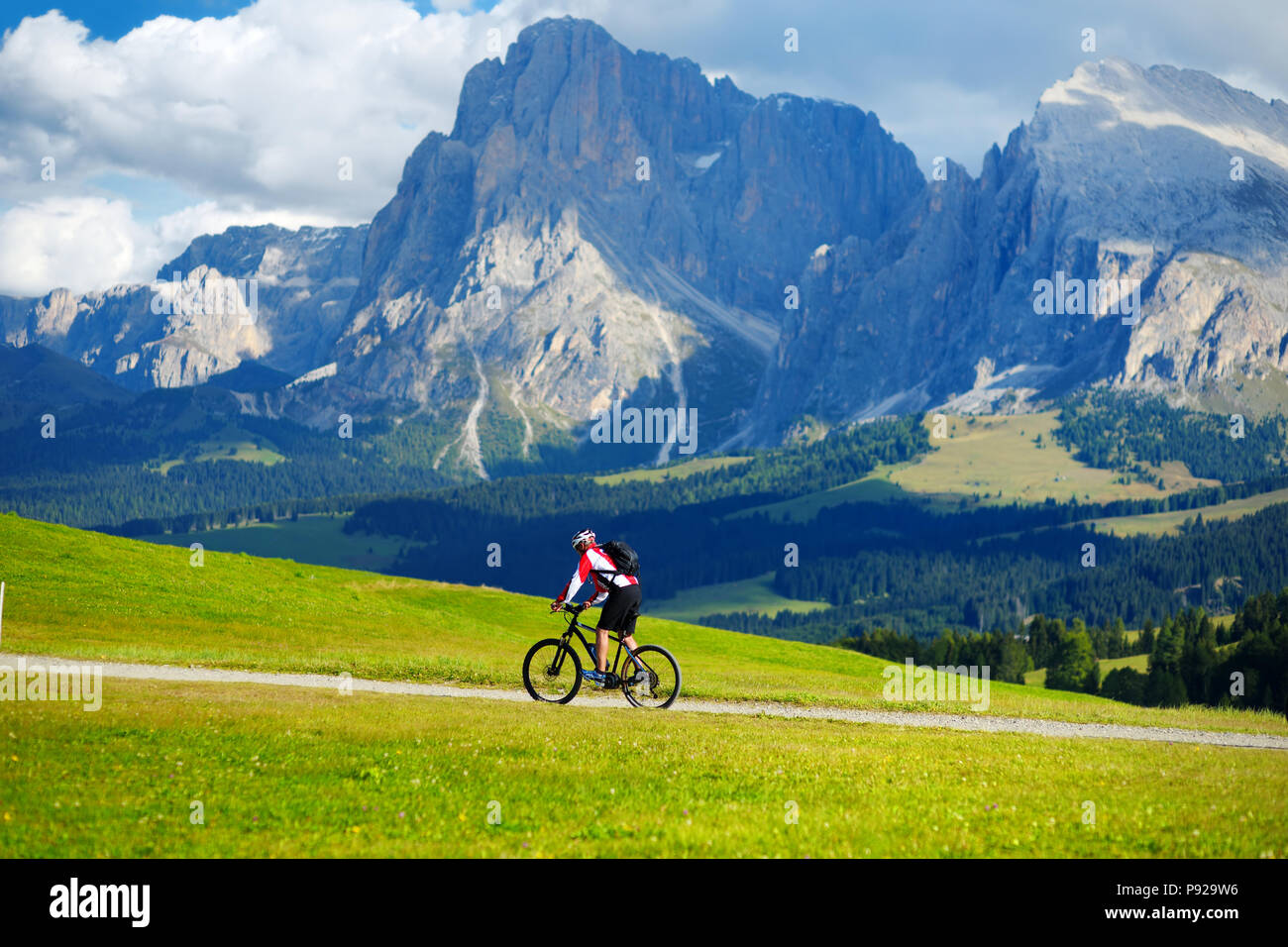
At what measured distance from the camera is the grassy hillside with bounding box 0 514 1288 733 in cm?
3912

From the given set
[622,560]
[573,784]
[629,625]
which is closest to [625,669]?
[629,625]

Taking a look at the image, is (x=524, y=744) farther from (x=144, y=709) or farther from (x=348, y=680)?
(x=348, y=680)

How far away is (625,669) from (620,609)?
2.15 m

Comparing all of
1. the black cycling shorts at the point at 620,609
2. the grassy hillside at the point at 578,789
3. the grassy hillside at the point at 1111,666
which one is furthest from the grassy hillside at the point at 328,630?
the grassy hillside at the point at 1111,666

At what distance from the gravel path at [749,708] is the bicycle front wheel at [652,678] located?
2.75ft

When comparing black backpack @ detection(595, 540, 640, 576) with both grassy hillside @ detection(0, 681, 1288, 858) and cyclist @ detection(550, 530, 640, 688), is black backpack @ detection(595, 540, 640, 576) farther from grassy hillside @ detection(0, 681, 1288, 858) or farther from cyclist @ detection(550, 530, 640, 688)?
grassy hillside @ detection(0, 681, 1288, 858)

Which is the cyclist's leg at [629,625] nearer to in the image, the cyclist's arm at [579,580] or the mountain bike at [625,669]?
the mountain bike at [625,669]

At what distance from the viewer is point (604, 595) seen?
28.0 meters

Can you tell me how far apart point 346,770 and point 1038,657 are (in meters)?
168

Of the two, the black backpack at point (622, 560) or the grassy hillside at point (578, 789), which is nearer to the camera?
the grassy hillside at point (578, 789)

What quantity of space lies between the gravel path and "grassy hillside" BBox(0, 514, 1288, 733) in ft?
5.36

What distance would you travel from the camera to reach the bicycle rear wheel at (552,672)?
1174 inches

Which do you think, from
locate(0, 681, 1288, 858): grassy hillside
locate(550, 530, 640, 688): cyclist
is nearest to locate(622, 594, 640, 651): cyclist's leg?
locate(550, 530, 640, 688): cyclist
